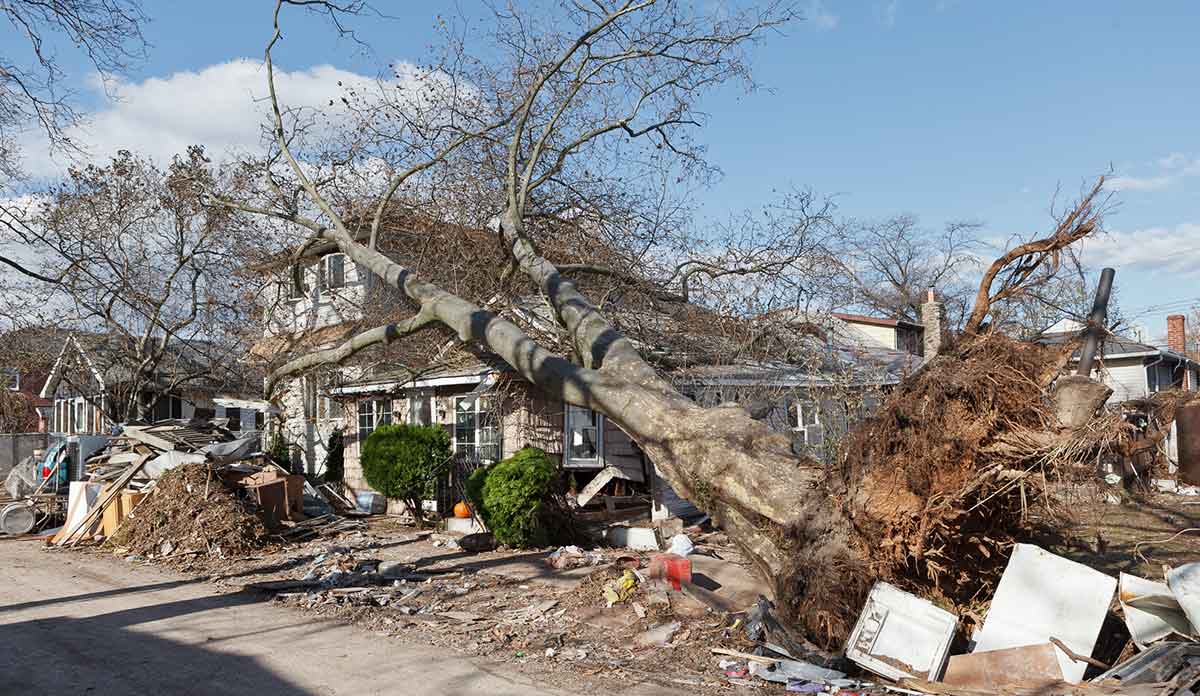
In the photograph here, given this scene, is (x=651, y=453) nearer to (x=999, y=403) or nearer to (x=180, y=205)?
(x=999, y=403)

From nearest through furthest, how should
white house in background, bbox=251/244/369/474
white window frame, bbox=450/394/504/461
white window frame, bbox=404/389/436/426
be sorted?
white window frame, bbox=450/394/504/461, white window frame, bbox=404/389/436/426, white house in background, bbox=251/244/369/474

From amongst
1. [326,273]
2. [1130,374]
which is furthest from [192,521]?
[1130,374]

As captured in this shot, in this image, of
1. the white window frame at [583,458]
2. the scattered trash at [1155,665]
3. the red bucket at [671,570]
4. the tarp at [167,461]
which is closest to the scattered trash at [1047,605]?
the scattered trash at [1155,665]

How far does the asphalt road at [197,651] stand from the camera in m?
5.95

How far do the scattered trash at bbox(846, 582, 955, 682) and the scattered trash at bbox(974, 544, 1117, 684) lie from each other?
15.6 inches

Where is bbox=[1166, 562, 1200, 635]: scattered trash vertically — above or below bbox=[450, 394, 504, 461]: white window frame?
below

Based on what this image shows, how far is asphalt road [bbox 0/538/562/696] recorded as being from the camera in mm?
5949

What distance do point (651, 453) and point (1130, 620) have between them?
3.78 meters

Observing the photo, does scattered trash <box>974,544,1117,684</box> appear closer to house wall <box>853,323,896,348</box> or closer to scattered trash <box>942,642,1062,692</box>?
scattered trash <box>942,642,1062,692</box>

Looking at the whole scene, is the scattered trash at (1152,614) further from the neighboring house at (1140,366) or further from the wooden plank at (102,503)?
the neighboring house at (1140,366)

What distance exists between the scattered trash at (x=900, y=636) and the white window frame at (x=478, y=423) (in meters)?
8.51

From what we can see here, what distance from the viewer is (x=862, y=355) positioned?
1681cm

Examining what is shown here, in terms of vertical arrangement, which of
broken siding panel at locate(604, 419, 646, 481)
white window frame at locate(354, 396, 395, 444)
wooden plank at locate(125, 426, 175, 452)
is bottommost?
broken siding panel at locate(604, 419, 646, 481)

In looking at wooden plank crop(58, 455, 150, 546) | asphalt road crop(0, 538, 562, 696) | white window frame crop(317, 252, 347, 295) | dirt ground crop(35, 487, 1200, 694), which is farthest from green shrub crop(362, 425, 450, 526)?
white window frame crop(317, 252, 347, 295)
